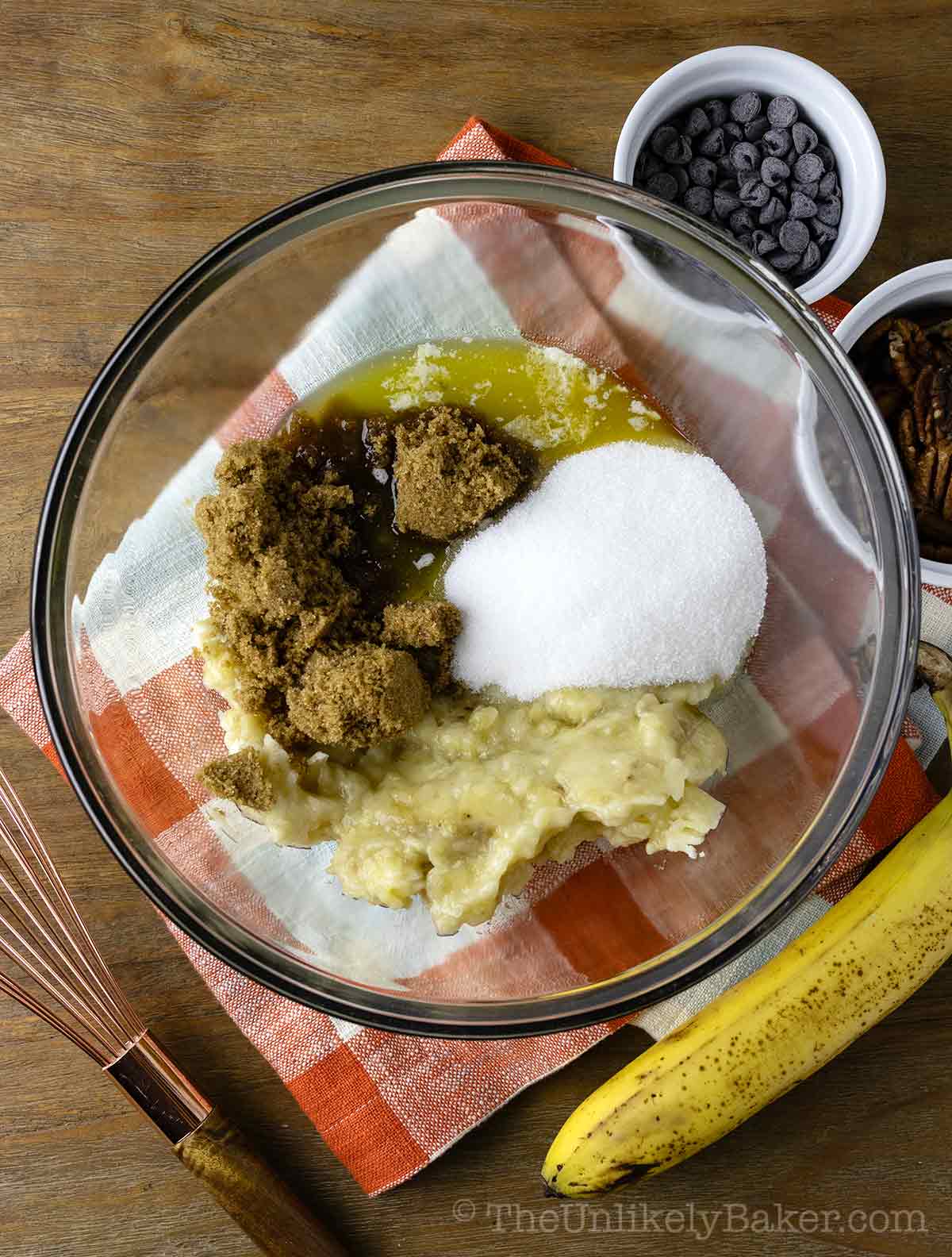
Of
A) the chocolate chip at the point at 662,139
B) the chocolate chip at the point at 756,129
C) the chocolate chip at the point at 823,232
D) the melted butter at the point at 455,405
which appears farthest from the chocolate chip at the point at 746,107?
the melted butter at the point at 455,405

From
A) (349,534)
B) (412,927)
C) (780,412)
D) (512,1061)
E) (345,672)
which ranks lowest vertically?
(512,1061)

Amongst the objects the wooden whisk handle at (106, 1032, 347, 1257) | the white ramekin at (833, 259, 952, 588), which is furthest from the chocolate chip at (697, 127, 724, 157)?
the wooden whisk handle at (106, 1032, 347, 1257)

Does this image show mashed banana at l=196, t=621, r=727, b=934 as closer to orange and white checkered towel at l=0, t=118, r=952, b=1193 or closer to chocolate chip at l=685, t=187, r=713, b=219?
orange and white checkered towel at l=0, t=118, r=952, b=1193

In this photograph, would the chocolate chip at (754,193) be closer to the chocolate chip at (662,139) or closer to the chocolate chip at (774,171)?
the chocolate chip at (774,171)

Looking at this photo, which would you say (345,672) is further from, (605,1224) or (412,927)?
(605,1224)

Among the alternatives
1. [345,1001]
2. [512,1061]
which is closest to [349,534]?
[345,1001]

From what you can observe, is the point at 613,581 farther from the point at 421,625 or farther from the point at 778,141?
the point at 778,141
